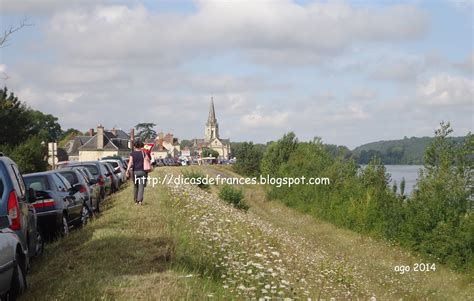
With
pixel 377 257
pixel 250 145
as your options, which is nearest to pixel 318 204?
pixel 377 257

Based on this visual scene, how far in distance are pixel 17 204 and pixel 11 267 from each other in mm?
2357

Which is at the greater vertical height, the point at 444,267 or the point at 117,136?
the point at 117,136

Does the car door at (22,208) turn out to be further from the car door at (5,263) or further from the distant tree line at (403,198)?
the distant tree line at (403,198)

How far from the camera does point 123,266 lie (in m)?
8.92

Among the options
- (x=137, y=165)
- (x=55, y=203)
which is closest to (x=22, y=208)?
(x=55, y=203)

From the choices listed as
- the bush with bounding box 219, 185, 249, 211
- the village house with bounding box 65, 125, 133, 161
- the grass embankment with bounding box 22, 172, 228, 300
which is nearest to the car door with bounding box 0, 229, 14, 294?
the grass embankment with bounding box 22, 172, 228, 300

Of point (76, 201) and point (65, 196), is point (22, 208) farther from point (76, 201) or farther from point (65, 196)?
point (76, 201)

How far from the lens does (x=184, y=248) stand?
9867mm

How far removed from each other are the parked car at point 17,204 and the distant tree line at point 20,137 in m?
12.9

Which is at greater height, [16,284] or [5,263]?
[5,263]

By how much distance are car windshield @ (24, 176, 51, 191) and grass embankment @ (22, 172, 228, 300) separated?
62.2 inches

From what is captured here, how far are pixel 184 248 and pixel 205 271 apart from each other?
1367 mm

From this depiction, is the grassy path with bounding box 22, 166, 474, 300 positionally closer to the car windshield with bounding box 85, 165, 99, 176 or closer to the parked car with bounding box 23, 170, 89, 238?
the parked car with bounding box 23, 170, 89, 238

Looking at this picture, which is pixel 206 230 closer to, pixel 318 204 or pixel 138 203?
pixel 138 203
